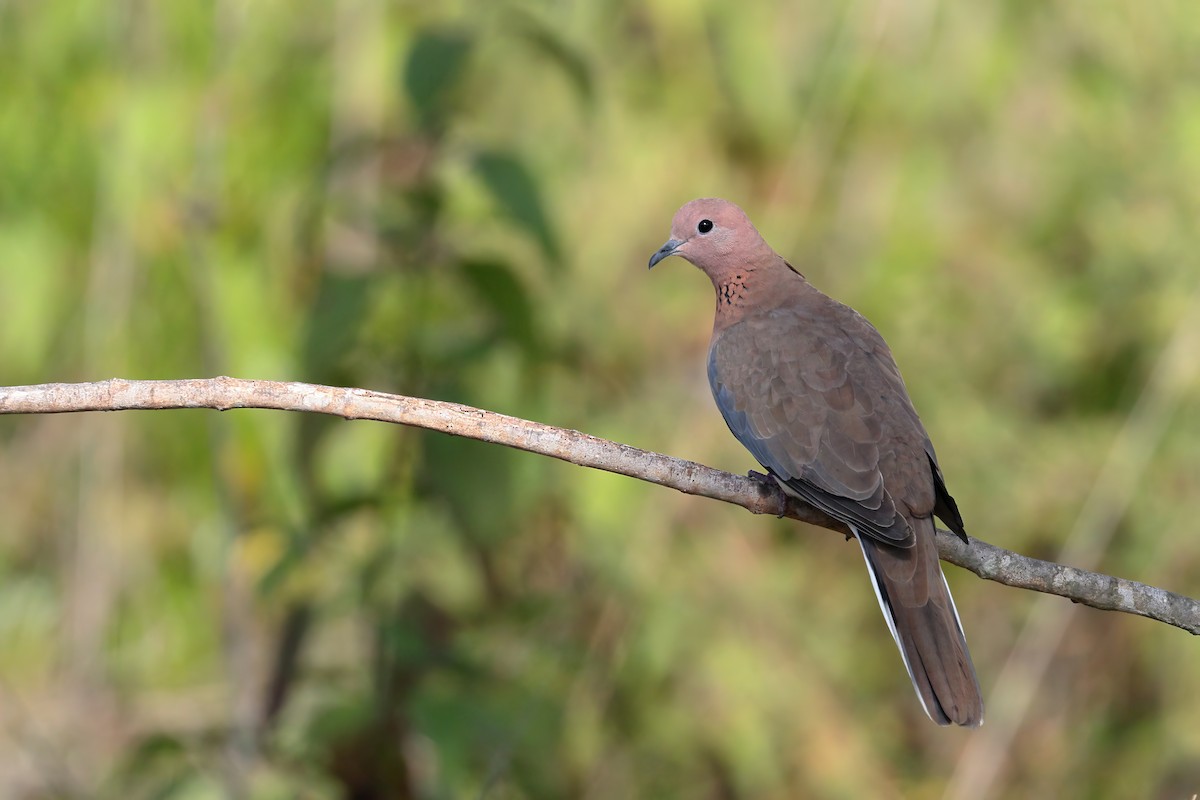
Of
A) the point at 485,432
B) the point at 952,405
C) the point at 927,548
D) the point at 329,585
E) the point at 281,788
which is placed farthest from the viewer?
the point at 952,405

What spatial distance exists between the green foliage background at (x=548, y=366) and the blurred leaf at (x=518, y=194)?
1 cm

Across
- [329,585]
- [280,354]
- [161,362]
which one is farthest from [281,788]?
[161,362]

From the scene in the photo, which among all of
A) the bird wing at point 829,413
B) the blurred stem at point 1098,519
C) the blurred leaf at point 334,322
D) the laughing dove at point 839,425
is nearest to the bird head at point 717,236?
the laughing dove at point 839,425

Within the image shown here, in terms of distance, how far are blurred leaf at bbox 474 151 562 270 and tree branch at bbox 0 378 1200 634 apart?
3.13ft

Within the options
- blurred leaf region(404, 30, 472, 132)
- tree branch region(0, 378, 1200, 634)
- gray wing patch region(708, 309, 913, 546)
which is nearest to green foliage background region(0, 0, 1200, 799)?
blurred leaf region(404, 30, 472, 132)

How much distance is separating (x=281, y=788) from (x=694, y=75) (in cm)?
332

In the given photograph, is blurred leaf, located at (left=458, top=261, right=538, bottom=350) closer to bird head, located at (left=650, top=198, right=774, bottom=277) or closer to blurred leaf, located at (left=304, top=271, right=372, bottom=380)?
blurred leaf, located at (left=304, top=271, right=372, bottom=380)

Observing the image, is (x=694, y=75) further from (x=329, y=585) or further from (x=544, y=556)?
(x=329, y=585)

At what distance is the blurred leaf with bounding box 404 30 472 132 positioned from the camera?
347cm

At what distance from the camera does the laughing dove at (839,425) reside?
3.33 m

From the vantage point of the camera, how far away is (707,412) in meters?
4.68

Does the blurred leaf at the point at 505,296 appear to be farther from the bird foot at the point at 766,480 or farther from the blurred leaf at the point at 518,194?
the bird foot at the point at 766,480

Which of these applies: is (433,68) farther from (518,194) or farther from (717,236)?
(717,236)

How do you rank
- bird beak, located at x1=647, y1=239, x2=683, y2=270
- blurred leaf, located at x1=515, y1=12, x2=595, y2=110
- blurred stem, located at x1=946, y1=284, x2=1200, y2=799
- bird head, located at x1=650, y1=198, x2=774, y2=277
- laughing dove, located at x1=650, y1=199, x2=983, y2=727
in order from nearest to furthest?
laughing dove, located at x1=650, y1=199, x2=983, y2=727, blurred leaf, located at x1=515, y1=12, x2=595, y2=110, bird head, located at x1=650, y1=198, x2=774, y2=277, bird beak, located at x1=647, y1=239, x2=683, y2=270, blurred stem, located at x1=946, y1=284, x2=1200, y2=799
